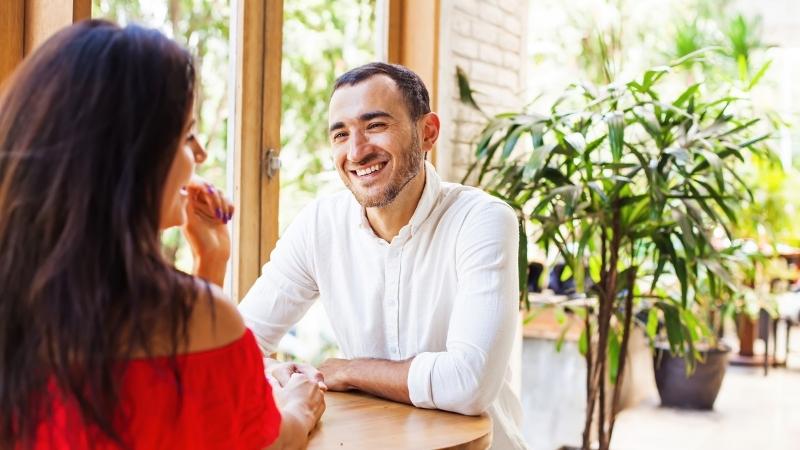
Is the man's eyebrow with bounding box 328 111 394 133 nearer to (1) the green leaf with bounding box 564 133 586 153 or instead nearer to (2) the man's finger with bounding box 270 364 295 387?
(2) the man's finger with bounding box 270 364 295 387

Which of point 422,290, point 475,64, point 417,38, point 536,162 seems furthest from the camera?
point 475,64

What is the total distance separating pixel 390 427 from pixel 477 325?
322mm

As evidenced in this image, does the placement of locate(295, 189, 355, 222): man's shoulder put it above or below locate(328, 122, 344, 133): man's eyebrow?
below

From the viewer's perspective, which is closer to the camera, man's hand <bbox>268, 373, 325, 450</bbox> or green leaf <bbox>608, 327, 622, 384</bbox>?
man's hand <bbox>268, 373, 325, 450</bbox>

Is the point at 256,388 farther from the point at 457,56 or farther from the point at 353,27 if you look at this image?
the point at 457,56

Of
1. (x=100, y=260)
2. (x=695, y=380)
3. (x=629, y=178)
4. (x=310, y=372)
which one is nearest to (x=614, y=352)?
(x=629, y=178)

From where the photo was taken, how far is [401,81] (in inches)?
86.0

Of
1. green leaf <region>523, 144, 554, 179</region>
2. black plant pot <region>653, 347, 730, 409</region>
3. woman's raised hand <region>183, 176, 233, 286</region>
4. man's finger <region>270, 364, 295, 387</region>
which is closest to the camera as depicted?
woman's raised hand <region>183, 176, 233, 286</region>

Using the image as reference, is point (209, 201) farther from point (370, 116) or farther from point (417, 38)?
point (417, 38)

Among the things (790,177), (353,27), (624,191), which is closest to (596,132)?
(624,191)

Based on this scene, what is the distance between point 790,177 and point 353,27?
15.8ft

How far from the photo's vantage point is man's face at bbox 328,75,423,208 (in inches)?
83.0

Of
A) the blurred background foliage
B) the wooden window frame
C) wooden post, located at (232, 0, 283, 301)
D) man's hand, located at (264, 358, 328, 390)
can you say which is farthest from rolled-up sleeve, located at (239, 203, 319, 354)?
the blurred background foliage

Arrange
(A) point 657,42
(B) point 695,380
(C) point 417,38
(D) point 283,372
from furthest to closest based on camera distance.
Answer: (A) point 657,42 → (B) point 695,380 → (C) point 417,38 → (D) point 283,372
